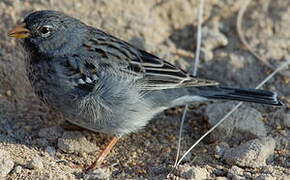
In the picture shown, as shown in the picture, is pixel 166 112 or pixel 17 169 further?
pixel 166 112

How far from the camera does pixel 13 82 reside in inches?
264

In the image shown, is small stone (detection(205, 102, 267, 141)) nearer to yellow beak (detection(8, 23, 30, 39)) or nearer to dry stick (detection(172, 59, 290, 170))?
dry stick (detection(172, 59, 290, 170))

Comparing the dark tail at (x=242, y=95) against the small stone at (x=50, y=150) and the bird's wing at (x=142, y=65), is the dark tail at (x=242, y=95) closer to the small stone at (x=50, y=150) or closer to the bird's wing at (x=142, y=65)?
the bird's wing at (x=142, y=65)

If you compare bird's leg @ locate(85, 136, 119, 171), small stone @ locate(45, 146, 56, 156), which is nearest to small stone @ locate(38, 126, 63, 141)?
small stone @ locate(45, 146, 56, 156)

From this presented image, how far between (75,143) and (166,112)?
4.38 feet

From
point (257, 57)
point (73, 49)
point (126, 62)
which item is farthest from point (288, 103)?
point (73, 49)

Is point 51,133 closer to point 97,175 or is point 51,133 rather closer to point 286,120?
point 97,175

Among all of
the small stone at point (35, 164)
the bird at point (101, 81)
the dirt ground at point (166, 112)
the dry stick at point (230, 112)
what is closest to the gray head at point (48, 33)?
the bird at point (101, 81)

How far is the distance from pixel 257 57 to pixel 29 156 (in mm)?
3428

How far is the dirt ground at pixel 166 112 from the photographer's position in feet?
18.8

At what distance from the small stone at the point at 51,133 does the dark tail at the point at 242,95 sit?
5.46 feet

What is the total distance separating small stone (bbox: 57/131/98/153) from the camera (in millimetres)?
6031

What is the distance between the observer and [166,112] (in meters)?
6.88

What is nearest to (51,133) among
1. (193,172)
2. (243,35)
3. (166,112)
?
(166,112)
